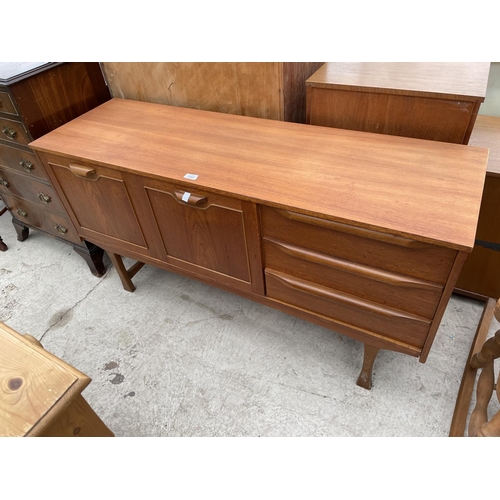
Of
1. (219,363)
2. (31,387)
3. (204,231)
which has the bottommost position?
(219,363)

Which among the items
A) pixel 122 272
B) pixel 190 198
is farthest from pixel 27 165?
pixel 190 198

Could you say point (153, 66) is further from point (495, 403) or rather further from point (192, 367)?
point (495, 403)

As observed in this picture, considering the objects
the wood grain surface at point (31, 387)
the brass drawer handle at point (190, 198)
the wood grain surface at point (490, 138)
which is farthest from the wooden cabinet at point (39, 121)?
the wood grain surface at point (490, 138)

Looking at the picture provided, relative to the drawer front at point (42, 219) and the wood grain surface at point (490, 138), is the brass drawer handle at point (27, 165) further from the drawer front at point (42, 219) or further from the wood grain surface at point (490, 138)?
the wood grain surface at point (490, 138)

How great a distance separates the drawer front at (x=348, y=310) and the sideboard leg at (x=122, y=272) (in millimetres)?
883

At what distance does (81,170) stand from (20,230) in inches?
49.0

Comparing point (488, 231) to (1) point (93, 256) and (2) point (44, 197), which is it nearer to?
(1) point (93, 256)

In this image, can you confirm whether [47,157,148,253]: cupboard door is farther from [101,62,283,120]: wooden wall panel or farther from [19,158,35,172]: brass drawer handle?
[101,62,283,120]: wooden wall panel

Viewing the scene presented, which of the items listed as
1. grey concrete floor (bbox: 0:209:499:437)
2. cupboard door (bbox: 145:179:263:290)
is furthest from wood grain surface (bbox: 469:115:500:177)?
cupboard door (bbox: 145:179:263:290)

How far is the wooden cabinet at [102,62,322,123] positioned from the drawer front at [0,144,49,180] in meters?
0.55

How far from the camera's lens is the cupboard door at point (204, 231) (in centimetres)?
128

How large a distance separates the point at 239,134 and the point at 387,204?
663 millimetres

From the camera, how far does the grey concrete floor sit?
1504 mm

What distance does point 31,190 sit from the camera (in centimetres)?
201
